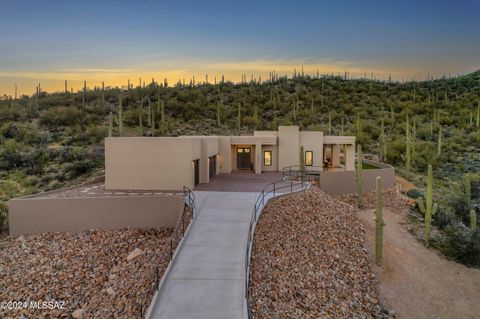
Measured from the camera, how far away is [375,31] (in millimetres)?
31734

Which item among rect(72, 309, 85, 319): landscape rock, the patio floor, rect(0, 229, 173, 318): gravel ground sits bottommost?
rect(72, 309, 85, 319): landscape rock

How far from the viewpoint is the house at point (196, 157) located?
17.8 meters

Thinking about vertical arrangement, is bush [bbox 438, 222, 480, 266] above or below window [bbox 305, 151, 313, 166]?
below

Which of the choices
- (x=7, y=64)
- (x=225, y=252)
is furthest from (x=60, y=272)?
(x=7, y=64)

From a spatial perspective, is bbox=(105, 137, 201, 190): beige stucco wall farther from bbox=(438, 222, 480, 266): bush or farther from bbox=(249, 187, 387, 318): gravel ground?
bbox=(438, 222, 480, 266): bush

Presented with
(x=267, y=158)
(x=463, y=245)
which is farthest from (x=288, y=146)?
(x=463, y=245)

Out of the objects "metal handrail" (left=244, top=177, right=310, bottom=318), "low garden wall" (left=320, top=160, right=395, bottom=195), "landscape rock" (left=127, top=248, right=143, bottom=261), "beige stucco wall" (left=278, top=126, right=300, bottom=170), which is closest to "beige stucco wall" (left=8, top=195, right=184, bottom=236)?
"landscape rock" (left=127, top=248, right=143, bottom=261)

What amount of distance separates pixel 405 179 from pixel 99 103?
43.8m

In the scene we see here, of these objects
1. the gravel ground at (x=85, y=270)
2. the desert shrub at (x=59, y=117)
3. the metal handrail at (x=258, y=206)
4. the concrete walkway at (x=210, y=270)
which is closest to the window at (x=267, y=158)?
the metal handrail at (x=258, y=206)

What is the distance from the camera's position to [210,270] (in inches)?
393

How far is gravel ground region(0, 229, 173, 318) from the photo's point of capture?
1006 cm

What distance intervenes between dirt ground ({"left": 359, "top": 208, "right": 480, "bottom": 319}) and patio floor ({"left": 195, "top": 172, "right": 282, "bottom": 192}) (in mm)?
6611

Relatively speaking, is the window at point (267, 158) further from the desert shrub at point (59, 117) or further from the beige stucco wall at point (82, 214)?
the desert shrub at point (59, 117)

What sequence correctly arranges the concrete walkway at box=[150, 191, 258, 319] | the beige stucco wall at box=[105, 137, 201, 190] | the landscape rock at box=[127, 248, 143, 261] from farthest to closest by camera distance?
the beige stucco wall at box=[105, 137, 201, 190], the landscape rock at box=[127, 248, 143, 261], the concrete walkway at box=[150, 191, 258, 319]
